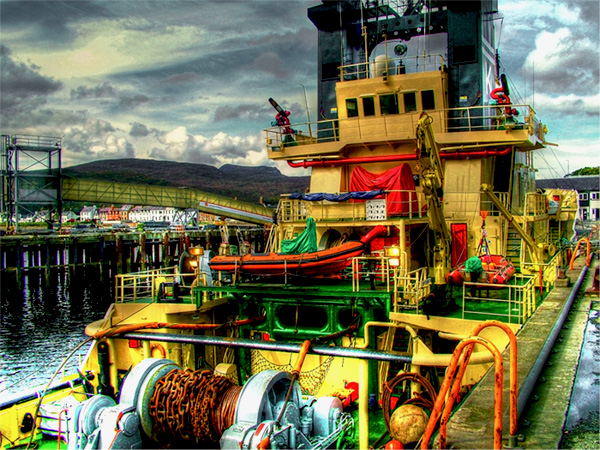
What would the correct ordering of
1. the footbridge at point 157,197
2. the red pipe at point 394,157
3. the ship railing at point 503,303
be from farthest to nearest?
1. the footbridge at point 157,197
2. the red pipe at point 394,157
3. the ship railing at point 503,303

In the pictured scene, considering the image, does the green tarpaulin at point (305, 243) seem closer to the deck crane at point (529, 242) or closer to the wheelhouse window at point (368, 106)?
the deck crane at point (529, 242)

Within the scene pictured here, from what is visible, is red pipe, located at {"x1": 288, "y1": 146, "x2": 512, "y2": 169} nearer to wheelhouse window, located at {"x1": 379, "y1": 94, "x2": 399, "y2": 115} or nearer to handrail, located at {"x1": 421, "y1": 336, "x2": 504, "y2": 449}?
wheelhouse window, located at {"x1": 379, "y1": 94, "x2": 399, "y2": 115}

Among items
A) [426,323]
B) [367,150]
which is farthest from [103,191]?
[426,323]

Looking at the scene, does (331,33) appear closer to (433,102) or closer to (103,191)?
(433,102)

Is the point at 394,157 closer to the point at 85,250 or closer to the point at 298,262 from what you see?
the point at 298,262

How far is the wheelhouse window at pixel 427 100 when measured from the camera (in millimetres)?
19312

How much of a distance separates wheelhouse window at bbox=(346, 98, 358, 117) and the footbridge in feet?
151

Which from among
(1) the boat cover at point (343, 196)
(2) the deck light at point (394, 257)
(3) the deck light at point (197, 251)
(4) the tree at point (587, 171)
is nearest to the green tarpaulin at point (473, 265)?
(2) the deck light at point (394, 257)

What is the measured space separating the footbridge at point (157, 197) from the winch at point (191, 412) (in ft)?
187

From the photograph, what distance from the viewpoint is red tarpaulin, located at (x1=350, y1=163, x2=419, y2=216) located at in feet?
56.4

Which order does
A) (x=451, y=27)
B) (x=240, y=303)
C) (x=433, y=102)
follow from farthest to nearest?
1. (x=451, y=27)
2. (x=433, y=102)
3. (x=240, y=303)

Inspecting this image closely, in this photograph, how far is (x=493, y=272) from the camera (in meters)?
15.3

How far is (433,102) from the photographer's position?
19406 millimetres

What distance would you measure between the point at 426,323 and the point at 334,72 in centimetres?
1485
